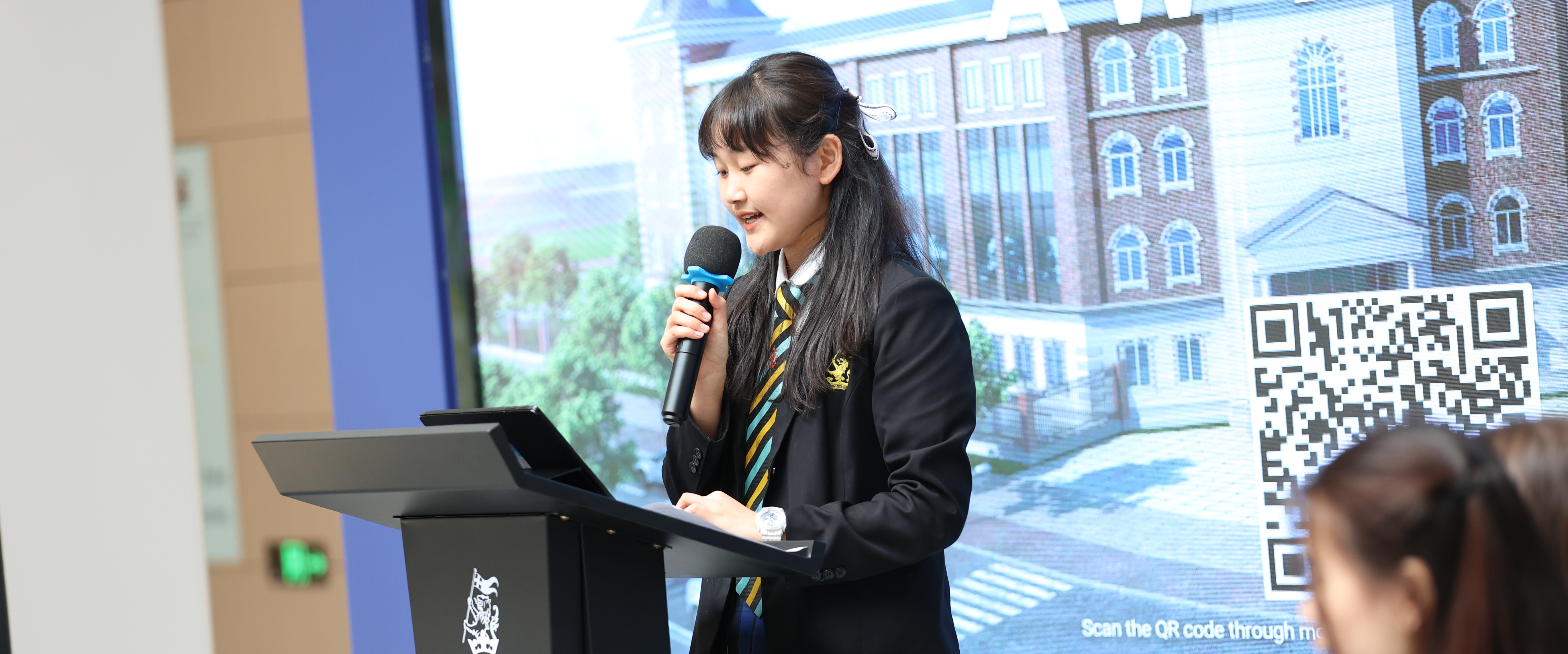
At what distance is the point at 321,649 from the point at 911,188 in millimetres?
2261

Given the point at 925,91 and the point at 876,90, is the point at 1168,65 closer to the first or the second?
the point at 925,91

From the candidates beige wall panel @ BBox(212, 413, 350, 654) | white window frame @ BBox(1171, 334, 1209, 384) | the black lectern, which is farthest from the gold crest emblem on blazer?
beige wall panel @ BBox(212, 413, 350, 654)

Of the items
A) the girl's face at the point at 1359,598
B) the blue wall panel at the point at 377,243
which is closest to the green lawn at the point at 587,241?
the blue wall panel at the point at 377,243

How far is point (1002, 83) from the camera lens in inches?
91.0

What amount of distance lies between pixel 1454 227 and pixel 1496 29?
1.23ft

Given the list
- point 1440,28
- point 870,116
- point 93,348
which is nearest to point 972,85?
point 870,116

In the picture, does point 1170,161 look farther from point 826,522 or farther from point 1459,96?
point 826,522

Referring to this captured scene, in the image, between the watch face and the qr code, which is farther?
the qr code

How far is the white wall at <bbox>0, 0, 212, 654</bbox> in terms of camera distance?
2.57 m

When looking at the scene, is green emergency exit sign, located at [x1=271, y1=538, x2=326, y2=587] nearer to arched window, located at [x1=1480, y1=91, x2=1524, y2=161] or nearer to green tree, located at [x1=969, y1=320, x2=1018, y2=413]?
green tree, located at [x1=969, y1=320, x2=1018, y2=413]

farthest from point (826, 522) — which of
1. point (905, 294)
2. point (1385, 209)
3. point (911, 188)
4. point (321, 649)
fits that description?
point (321, 649)

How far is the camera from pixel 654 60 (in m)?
2.62

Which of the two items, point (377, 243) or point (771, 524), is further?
point (377, 243)

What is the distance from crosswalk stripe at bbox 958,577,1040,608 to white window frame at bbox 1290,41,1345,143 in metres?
1.11
